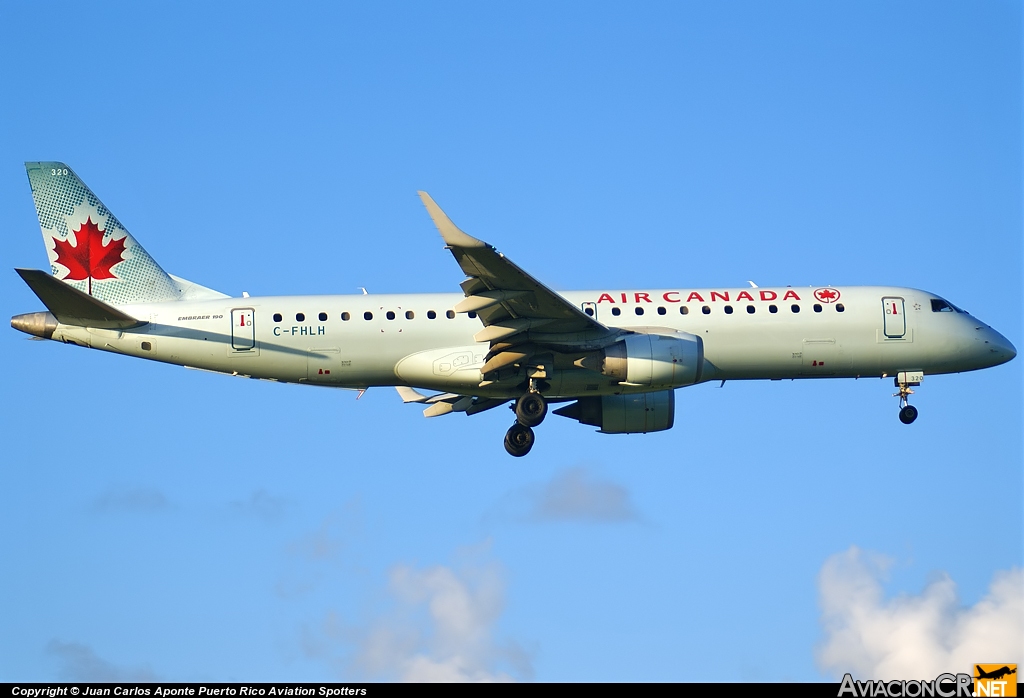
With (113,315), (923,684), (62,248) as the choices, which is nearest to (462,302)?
(113,315)

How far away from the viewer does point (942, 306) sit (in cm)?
4728

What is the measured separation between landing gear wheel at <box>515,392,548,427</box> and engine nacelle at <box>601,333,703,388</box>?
100 inches

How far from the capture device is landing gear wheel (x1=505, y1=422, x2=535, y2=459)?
45344mm

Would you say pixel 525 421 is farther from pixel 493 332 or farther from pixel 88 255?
pixel 88 255

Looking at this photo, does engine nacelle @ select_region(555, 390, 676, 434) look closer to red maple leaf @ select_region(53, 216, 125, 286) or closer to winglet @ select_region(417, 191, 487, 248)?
winglet @ select_region(417, 191, 487, 248)

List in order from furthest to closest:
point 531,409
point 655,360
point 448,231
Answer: point 531,409 < point 655,360 < point 448,231

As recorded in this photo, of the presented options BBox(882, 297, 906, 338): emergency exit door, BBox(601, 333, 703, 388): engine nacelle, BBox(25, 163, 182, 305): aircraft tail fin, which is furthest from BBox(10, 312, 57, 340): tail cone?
BBox(882, 297, 906, 338): emergency exit door

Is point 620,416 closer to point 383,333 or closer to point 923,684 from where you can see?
point 383,333

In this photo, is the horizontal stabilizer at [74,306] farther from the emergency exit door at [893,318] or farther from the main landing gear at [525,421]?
the emergency exit door at [893,318]

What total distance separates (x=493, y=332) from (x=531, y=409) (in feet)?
10.6

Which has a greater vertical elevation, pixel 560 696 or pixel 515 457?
pixel 515 457

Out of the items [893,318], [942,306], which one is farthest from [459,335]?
[942,306]

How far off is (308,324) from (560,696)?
18.2 meters

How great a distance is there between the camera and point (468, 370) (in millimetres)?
43688
